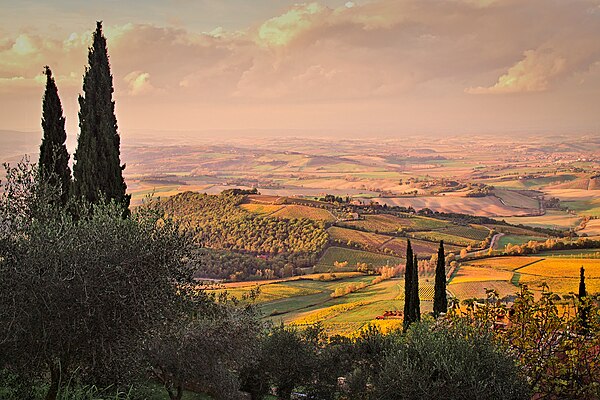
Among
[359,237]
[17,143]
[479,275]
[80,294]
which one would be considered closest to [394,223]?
[359,237]

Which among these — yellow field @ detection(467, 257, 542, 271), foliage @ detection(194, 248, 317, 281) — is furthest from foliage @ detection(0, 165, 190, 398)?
foliage @ detection(194, 248, 317, 281)

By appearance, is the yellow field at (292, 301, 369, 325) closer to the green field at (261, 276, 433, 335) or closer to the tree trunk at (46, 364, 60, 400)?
the green field at (261, 276, 433, 335)

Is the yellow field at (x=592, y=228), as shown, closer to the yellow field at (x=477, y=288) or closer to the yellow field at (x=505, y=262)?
the yellow field at (x=505, y=262)

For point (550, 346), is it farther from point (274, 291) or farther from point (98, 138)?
point (274, 291)

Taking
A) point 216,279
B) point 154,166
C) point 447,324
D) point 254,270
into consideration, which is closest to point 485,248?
point 254,270

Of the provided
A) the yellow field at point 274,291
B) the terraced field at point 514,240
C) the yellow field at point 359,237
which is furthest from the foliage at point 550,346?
the yellow field at point 359,237
